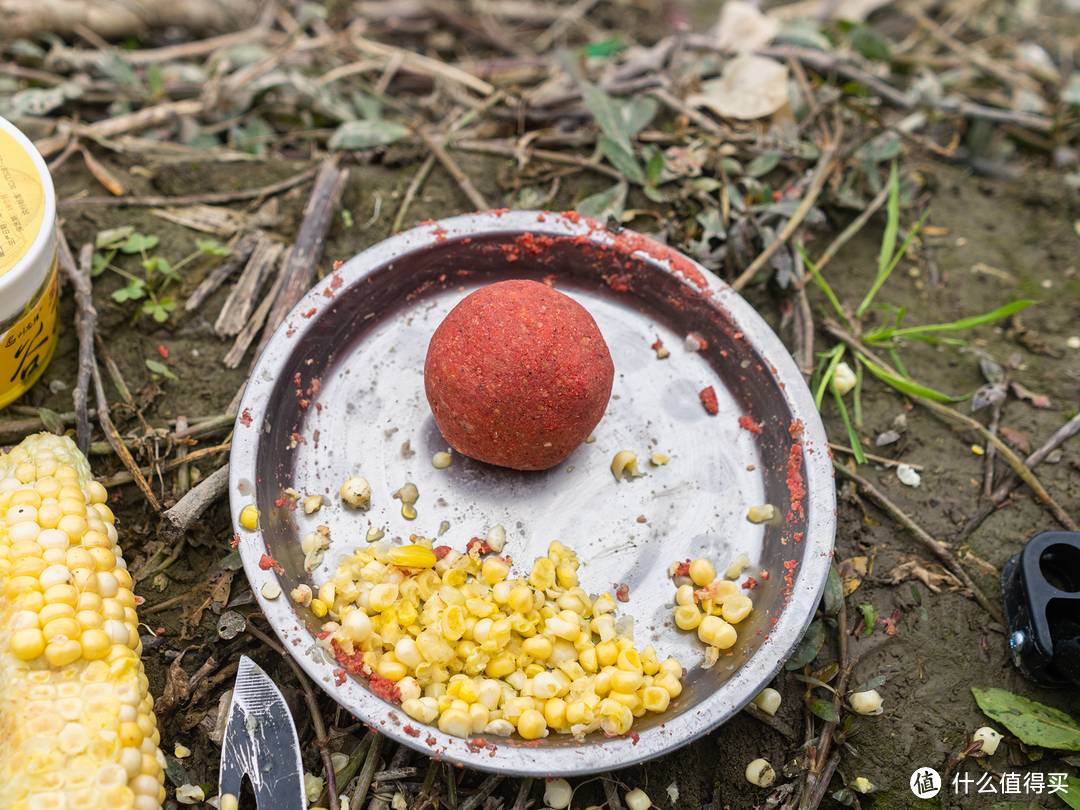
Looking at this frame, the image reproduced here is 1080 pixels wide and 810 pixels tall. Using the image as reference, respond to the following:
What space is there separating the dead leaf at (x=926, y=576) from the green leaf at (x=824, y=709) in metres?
0.48

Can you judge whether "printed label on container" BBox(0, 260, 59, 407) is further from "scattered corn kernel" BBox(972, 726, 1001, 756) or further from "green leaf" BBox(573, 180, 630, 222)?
"scattered corn kernel" BBox(972, 726, 1001, 756)

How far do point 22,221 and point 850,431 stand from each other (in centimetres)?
255

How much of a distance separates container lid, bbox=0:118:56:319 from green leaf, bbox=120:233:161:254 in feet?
2.12

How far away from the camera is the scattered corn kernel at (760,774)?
6.64 ft

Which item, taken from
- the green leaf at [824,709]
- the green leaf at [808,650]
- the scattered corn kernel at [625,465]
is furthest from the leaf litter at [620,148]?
the scattered corn kernel at [625,465]

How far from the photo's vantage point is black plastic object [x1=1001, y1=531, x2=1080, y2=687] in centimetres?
201

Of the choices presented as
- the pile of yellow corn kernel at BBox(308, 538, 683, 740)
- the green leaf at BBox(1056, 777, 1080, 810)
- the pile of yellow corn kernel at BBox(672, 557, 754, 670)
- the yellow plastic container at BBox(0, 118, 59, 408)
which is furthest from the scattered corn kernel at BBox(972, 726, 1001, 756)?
the yellow plastic container at BBox(0, 118, 59, 408)

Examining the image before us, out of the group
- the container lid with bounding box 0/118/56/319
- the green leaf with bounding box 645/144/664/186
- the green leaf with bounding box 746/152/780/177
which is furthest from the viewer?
the green leaf with bounding box 746/152/780/177

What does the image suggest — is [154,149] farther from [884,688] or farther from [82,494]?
[884,688]

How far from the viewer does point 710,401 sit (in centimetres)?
238

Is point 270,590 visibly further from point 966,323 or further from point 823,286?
point 966,323

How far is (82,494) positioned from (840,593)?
2.19m

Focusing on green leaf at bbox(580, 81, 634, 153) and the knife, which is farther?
green leaf at bbox(580, 81, 634, 153)

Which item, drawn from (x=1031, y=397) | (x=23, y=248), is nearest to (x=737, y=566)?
(x=1031, y=397)
